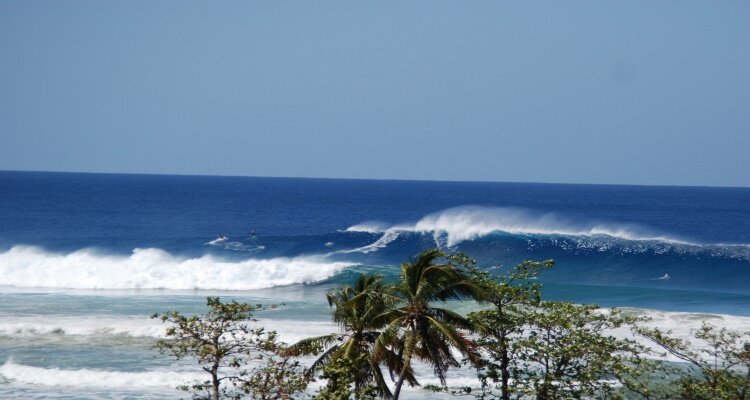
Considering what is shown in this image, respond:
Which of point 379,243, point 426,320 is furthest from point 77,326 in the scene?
point 379,243

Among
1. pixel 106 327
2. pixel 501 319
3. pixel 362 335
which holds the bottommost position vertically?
pixel 106 327

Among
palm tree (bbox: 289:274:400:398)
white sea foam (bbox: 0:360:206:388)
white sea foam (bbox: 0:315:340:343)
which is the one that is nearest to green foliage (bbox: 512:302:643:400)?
palm tree (bbox: 289:274:400:398)

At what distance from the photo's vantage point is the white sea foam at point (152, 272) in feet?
133

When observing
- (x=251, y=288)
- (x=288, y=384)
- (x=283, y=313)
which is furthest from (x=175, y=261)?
(x=288, y=384)

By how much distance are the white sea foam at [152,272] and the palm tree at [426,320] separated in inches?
1040

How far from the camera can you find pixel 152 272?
42.3 meters

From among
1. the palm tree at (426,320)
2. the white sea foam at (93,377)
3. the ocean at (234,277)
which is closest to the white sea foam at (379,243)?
the ocean at (234,277)

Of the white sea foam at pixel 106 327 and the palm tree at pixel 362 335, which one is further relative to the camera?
the white sea foam at pixel 106 327

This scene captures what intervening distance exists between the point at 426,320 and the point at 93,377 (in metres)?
11.1

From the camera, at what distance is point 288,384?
13375mm

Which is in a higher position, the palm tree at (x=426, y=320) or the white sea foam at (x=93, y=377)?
the palm tree at (x=426, y=320)

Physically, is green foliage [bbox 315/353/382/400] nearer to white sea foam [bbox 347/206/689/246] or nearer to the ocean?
the ocean

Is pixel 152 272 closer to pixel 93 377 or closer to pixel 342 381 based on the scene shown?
pixel 93 377

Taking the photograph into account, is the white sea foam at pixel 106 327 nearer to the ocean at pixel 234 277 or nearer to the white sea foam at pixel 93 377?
the ocean at pixel 234 277
